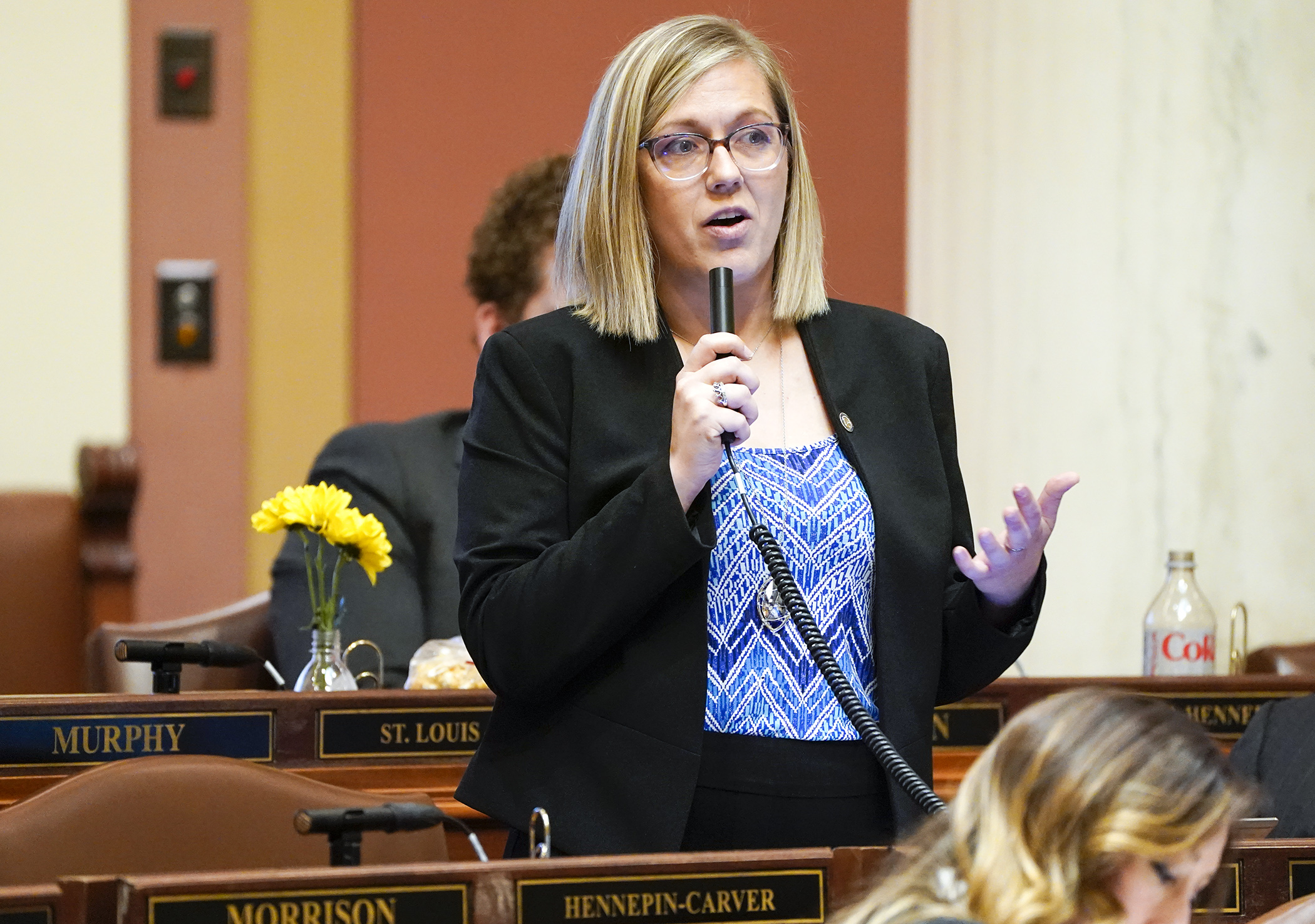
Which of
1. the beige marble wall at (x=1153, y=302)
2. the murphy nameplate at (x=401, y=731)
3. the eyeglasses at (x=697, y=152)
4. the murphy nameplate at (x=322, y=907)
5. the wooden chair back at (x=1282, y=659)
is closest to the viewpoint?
the murphy nameplate at (x=322, y=907)

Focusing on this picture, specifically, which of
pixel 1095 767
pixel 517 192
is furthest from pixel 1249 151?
pixel 1095 767

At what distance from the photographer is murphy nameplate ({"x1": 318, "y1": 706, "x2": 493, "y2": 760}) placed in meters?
2.15

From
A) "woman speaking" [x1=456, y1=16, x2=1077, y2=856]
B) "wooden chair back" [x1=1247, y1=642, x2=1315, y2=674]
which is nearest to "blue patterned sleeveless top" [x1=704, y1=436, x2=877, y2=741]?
"woman speaking" [x1=456, y1=16, x2=1077, y2=856]

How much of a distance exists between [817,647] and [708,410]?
221 mm

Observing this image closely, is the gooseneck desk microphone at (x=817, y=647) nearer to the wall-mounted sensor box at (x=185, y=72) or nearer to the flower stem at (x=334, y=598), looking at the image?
the flower stem at (x=334, y=598)

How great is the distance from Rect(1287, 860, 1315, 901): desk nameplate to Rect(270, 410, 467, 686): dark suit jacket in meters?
1.51

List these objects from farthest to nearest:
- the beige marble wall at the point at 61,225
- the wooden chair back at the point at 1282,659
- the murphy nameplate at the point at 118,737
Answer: the beige marble wall at the point at 61,225 → the wooden chair back at the point at 1282,659 → the murphy nameplate at the point at 118,737

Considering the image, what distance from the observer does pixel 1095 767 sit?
1019mm

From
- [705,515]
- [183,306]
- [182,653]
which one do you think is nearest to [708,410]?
[705,515]

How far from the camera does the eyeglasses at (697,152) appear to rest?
1.58 m

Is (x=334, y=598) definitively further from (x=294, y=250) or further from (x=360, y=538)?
(x=294, y=250)

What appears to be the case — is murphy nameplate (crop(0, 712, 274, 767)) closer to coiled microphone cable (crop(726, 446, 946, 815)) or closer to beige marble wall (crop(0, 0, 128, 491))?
coiled microphone cable (crop(726, 446, 946, 815))

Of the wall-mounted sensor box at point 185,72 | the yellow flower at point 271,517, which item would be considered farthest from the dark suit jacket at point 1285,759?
the wall-mounted sensor box at point 185,72

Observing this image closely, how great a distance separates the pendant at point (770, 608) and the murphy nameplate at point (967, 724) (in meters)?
0.90
